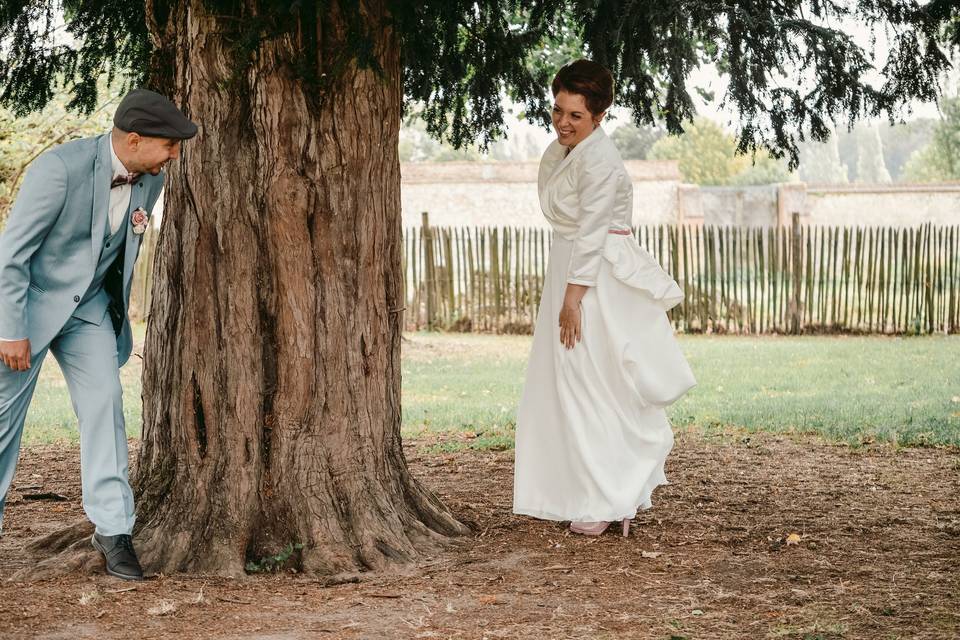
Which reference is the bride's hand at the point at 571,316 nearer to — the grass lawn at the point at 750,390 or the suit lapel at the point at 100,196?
the suit lapel at the point at 100,196

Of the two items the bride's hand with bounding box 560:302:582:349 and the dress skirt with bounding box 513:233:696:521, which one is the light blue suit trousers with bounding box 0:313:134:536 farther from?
the bride's hand with bounding box 560:302:582:349

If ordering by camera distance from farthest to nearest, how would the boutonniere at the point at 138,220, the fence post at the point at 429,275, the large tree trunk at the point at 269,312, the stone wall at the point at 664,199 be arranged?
the stone wall at the point at 664,199, the fence post at the point at 429,275, the large tree trunk at the point at 269,312, the boutonniere at the point at 138,220

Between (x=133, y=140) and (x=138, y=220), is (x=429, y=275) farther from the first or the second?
(x=133, y=140)

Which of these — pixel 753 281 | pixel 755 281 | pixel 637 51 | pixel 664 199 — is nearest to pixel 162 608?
pixel 637 51

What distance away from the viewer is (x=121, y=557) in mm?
4090

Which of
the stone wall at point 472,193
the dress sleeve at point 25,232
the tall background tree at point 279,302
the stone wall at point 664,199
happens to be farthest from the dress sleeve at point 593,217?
the stone wall at point 472,193

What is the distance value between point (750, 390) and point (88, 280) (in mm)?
→ 7444

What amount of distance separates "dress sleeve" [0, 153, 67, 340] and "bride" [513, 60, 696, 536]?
6.89 feet

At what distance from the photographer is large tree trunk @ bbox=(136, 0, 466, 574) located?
427 cm

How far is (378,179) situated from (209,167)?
0.68m

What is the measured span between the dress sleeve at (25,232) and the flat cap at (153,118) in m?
0.29

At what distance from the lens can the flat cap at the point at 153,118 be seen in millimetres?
3828

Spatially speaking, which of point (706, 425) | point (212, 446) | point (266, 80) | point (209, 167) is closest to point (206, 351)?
point (212, 446)

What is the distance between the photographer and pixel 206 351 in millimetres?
4352
